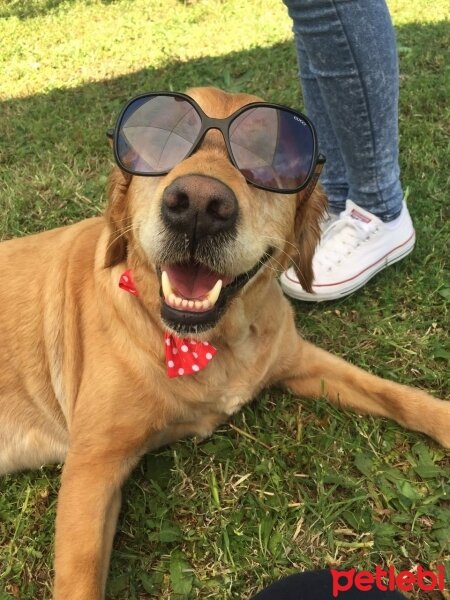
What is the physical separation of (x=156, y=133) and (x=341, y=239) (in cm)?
146

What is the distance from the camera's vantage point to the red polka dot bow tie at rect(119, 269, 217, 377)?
6.63 feet

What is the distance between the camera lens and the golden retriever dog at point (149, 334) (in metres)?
1.80

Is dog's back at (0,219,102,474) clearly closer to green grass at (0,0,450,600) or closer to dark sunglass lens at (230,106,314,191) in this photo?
green grass at (0,0,450,600)

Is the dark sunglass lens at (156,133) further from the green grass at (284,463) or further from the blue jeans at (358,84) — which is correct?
the green grass at (284,463)

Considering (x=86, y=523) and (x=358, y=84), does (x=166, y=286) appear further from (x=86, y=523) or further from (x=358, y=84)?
(x=358, y=84)

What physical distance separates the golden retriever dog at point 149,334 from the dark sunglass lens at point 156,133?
0.05m

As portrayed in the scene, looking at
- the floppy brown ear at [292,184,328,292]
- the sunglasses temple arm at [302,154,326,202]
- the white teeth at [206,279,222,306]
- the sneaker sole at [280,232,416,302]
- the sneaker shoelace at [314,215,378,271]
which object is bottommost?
the sneaker sole at [280,232,416,302]

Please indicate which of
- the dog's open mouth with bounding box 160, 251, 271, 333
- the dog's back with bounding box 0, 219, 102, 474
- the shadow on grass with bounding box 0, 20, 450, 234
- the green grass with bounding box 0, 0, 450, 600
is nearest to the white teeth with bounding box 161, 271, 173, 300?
the dog's open mouth with bounding box 160, 251, 271, 333

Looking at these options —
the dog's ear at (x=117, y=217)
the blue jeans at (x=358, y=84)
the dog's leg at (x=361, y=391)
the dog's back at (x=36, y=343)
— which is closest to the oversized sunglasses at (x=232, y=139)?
the dog's ear at (x=117, y=217)

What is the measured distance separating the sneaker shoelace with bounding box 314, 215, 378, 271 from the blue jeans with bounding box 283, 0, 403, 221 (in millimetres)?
108

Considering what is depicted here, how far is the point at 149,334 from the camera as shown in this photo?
2090mm

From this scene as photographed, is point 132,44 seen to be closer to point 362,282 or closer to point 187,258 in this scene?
point 362,282

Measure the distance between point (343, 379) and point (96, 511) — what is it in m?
1.20

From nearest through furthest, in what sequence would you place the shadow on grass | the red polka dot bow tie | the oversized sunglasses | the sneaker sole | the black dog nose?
the black dog nose < the oversized sunglasses < the red polka dot bow tie < the sneaker sole < the shadow on grass
